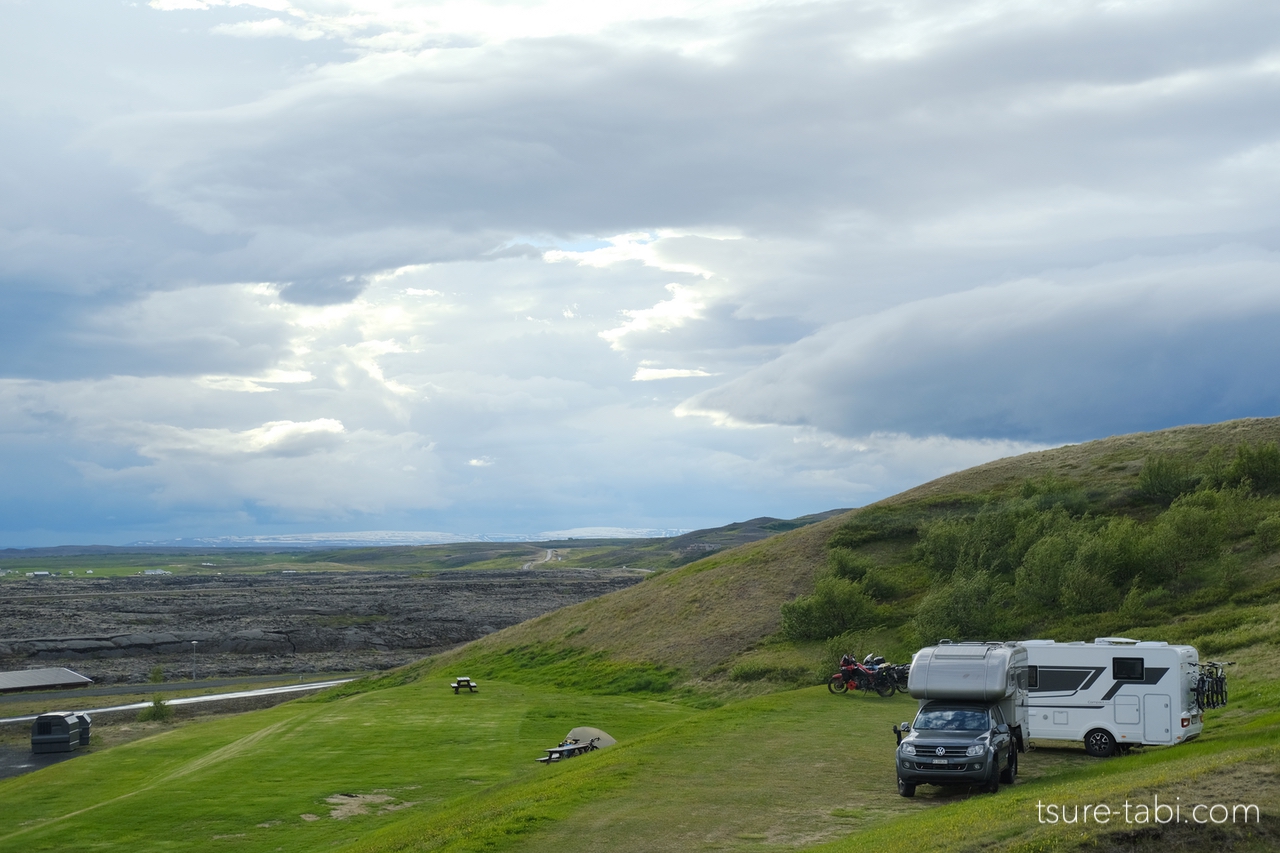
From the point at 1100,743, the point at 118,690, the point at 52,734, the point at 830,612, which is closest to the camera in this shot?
the point at 1100,743

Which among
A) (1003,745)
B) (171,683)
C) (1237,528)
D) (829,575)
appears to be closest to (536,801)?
(1003,745)

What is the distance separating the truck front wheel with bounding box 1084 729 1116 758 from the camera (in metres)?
29.8

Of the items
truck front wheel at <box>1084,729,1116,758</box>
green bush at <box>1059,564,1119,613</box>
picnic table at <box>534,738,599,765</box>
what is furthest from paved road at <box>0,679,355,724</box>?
truck front wheel at <box>1084,729,1116,758</box>

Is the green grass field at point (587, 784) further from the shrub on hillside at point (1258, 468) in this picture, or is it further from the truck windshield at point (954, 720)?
the shrub on hillside at point (1258, 468)

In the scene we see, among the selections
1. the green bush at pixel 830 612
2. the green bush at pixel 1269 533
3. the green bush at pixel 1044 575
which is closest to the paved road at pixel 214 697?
the green bush at pixel 830 612

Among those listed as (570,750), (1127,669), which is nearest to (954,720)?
(1127,669)

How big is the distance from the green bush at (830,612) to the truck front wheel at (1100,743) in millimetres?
31865

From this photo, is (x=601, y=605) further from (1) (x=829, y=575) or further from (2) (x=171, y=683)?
(2) (x=171, y=683)

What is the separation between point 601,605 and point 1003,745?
63.9 metres

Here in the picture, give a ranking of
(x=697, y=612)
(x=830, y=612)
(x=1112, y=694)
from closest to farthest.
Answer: (x=1112, y=694) → (x=830, y=612) → (x=697, y=612)

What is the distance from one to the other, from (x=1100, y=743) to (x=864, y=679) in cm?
1647

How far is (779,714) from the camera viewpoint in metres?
40.3

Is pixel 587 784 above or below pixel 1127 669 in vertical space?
below

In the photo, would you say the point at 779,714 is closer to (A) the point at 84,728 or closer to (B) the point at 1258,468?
(B) the point at 1258,468
